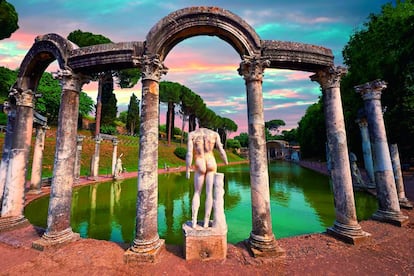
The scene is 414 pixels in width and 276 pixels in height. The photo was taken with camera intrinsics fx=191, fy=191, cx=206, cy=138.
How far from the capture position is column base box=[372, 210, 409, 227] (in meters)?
6.05

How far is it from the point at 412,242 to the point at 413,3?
20.6 metres

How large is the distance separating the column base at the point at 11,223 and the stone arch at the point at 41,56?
14.0ft

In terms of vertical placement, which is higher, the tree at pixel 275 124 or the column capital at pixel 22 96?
the tree at pixel 275 124

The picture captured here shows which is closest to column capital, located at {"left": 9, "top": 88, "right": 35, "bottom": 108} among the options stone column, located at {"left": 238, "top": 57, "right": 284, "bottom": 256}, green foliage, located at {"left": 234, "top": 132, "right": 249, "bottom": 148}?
stone column, located at {"left": 238, "top": 57, "right": 284, "bottom": 256}

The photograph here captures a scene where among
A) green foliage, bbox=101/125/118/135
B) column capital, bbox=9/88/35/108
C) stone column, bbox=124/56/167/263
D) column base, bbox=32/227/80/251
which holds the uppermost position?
green foliage, bbox=101/125/118/135

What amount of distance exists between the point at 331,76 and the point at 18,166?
1037 cm

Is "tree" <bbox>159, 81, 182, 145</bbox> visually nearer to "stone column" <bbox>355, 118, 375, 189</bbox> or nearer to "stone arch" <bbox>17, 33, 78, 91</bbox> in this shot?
"stone column" <bbox>355, 118, 375, 189</bbox>

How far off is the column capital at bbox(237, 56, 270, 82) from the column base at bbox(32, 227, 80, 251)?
251 inches

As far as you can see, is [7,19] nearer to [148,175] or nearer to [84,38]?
[84,38]

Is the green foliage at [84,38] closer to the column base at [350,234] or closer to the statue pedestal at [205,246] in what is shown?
the statue pedestal at [205,246]

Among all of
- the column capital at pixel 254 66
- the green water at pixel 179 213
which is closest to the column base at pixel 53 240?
the green water at pixel 179 213

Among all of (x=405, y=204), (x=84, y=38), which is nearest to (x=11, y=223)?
(x=405, y=204)

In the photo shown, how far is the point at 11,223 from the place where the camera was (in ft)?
19.8

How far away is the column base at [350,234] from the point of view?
16.1ft
